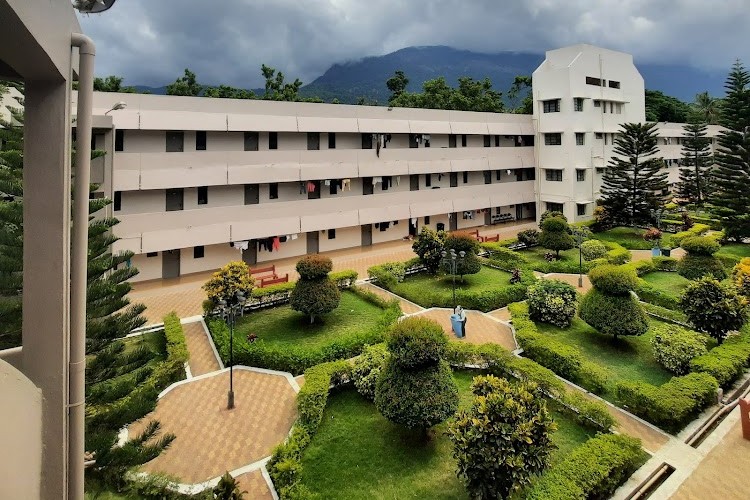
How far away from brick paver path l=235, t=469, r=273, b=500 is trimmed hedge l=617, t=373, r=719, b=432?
6.79 metres

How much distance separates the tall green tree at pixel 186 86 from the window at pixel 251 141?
44.0 ft

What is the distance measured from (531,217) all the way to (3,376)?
3245 cm

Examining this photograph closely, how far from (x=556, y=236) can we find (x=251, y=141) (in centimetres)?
1459

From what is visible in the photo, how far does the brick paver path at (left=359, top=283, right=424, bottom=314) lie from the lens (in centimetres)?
1393

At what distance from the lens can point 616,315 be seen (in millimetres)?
10242

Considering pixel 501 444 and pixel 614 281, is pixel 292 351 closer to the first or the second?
pixel 501 444

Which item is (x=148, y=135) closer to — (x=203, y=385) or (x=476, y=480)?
(x=203, y=385)

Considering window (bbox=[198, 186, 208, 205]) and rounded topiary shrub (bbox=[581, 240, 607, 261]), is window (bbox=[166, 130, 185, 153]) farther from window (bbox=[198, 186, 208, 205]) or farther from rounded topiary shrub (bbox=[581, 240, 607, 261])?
rounded topiary shrub (bbox=[581, 240, 607, 261])

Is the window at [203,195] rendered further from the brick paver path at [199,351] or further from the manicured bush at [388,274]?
the manicured bush at [388,274]

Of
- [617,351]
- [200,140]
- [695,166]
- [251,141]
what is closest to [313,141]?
[251,141]

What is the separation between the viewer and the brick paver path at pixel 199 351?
10.2m

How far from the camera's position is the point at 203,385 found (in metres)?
9.41

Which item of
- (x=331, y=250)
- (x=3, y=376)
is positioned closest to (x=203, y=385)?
(x=3, y=376)

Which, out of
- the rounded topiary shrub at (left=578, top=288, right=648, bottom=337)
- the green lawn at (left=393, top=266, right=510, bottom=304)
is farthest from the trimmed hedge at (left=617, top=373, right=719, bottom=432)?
the green lawn at (left=393, top=266, right=510, bottom=304)
